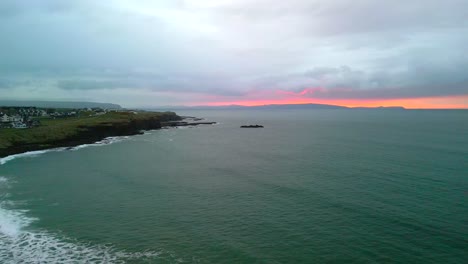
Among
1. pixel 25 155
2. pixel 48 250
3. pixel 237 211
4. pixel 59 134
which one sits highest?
pixel 59 134

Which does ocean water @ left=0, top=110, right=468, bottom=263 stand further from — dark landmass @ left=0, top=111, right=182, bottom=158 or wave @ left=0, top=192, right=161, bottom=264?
dark landmass @ left=0, top=111, right=182, bottom=158

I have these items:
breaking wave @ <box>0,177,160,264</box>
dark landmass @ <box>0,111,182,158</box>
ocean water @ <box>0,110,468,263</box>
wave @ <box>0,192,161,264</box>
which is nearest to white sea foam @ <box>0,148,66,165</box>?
dark landmass @ <box>0,111,182,158</box>

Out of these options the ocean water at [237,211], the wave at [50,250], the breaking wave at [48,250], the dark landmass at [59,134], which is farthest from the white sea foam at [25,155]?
the wave at [50,250]

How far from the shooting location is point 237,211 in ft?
107

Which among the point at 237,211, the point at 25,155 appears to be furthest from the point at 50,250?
the point at 25,155

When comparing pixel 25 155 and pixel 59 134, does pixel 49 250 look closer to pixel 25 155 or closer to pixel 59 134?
pixel 25 155

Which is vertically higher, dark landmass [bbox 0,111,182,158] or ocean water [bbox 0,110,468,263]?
dark landmass [bbox 0,111,182,158]

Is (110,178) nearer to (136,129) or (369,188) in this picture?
(369,188)

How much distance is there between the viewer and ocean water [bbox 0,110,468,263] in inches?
944

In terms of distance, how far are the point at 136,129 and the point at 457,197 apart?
11117 cm

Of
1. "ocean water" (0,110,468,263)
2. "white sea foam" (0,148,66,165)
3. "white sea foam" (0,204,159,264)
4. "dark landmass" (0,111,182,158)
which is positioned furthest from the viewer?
"dark landmass" (0,111,182,158)

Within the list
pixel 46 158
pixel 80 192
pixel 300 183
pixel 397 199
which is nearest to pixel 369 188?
pixel 397 199

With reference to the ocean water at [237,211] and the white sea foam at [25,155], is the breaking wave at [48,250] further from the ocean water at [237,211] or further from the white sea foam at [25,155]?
the white sea foam at [25,155]

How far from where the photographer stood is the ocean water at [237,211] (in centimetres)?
2398
